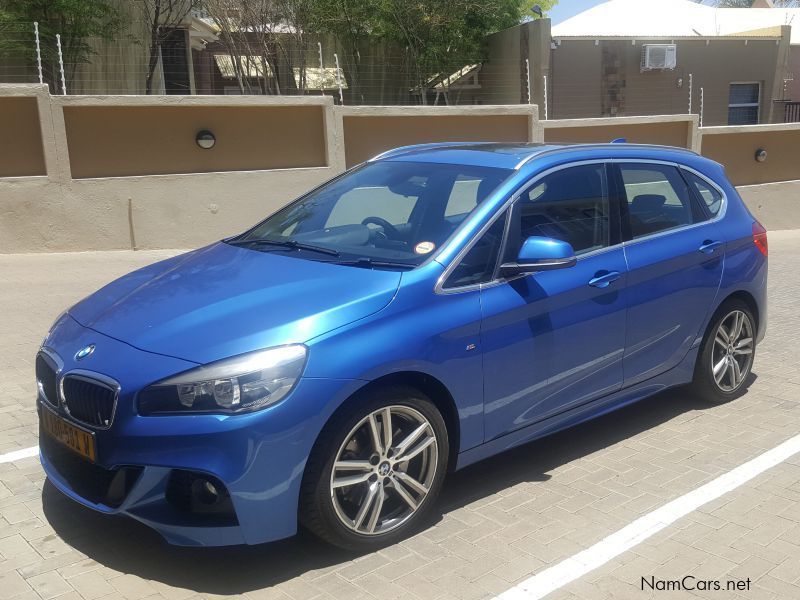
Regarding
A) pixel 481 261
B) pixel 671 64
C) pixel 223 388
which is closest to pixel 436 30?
pixel 671 64

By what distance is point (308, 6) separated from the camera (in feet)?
59.4

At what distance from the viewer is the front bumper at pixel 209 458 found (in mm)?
3260

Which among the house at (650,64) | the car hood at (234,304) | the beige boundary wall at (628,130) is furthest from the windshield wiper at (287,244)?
the house at (650,64)

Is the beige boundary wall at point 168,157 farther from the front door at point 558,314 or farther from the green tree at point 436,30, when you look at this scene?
the front door at point 558,314

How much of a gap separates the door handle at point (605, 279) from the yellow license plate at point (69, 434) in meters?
2.64

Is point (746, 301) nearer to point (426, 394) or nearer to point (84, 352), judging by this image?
point (426, 394)

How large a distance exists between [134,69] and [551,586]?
1568cm

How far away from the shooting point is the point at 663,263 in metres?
5.02

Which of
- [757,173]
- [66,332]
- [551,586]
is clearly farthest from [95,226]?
[757,173]

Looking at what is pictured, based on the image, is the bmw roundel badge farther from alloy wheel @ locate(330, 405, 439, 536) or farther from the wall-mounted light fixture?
the wall-mounted light fixture

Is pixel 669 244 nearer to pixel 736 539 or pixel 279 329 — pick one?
pixel 736 539

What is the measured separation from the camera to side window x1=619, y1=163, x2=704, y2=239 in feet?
16.6

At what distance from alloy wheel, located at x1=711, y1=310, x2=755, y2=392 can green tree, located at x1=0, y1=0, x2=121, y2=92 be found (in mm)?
10866

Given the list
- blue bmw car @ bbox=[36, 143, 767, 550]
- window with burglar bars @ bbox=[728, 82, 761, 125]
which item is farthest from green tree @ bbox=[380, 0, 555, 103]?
blue bmw car @ bbox=[36, 143, 767, 550]
